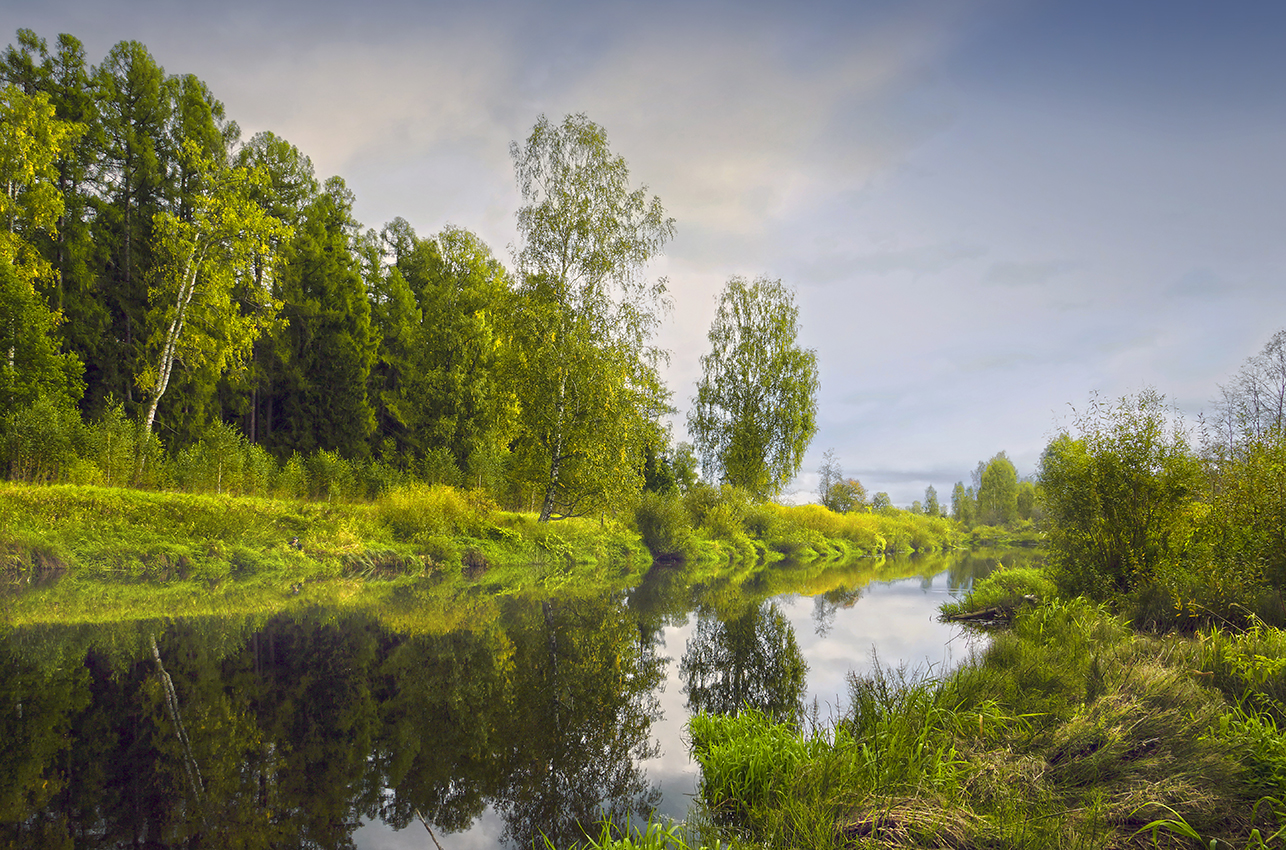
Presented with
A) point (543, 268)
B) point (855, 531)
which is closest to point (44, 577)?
point (543, 268)

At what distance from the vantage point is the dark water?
11.0 feet

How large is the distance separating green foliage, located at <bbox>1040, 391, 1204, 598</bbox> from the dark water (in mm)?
2661

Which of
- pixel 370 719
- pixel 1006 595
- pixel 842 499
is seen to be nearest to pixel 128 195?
pixel 370 719

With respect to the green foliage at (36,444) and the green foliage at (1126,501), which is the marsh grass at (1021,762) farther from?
the green foliage at (36,444)

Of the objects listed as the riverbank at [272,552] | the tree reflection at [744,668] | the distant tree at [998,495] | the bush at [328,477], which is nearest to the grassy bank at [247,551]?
the riverbank at [272,552]

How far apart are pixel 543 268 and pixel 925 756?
59.7ft

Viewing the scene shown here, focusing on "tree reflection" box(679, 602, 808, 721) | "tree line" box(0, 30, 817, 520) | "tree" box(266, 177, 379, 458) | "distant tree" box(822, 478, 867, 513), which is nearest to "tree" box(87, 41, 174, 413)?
"tree line" box(0, 30, 817, 520)

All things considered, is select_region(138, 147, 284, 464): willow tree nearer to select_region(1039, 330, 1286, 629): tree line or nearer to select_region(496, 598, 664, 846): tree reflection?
select_region(496, 598, 664, 846): tree reflection

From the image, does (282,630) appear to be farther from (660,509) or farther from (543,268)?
(660,509)

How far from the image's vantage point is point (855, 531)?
43.1m

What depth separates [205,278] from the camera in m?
19.5

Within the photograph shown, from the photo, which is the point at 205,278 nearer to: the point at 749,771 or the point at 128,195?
the point at 128,195

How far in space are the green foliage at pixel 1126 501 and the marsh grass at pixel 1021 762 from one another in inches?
152

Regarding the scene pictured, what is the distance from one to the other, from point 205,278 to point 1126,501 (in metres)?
24.6
